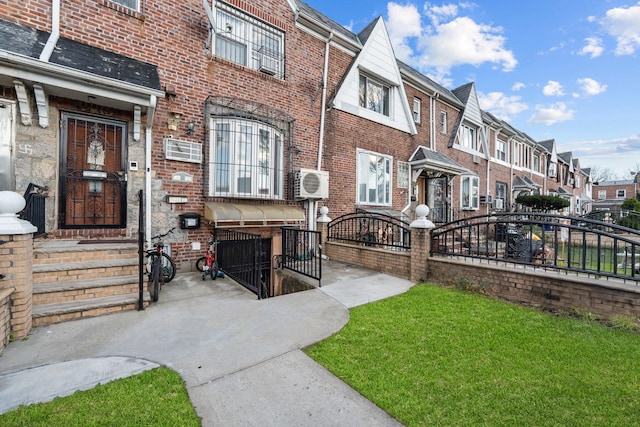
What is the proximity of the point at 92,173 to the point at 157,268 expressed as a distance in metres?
2.60

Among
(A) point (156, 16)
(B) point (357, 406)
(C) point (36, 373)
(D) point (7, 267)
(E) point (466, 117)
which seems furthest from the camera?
(E) point (466, 117)

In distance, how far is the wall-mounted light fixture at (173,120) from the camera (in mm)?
5961

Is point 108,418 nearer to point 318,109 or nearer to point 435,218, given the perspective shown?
point 318,109

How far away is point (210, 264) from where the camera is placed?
586cm

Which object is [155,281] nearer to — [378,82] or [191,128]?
[191,128]

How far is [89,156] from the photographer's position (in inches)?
209

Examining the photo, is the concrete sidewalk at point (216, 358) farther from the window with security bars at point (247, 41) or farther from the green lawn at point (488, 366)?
the window with security bars at point (247, 41)

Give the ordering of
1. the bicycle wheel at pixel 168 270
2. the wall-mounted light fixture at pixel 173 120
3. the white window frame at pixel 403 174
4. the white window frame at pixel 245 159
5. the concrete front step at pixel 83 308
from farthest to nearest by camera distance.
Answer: the white window frame at pixel 403 174 < the white window frame at pixel 245 159 < the wall-mounted light fixture at pixel 173 120 < the bicycle wheel at pixel 168 270 < the concrete front step at pixel 83 308

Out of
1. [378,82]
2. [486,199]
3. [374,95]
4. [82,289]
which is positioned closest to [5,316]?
[82,289]

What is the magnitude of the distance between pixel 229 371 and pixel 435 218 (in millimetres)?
12061

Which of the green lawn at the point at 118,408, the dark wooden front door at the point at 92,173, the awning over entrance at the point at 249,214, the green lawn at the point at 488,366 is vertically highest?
the dark wooden front door at the point at 92,173

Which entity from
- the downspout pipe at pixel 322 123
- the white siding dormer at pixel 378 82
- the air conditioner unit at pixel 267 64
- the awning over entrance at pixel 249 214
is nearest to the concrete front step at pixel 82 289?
the awning over entrance at pixel 249 214

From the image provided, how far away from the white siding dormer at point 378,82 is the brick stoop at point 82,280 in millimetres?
7308

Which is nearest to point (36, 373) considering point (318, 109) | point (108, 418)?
point (108, 418)
